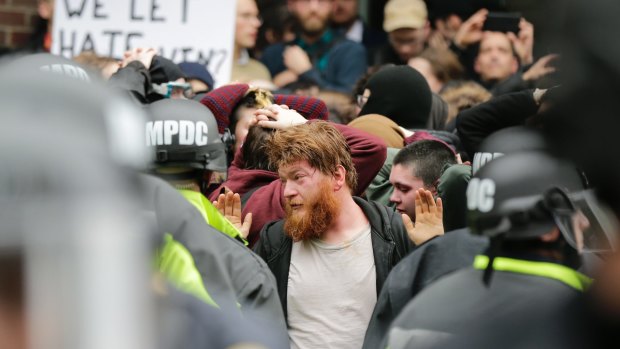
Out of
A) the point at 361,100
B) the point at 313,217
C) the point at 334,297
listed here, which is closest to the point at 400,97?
the point at 361,100

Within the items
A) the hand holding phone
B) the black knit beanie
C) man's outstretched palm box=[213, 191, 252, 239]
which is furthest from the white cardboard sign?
man's outstretched palm box=[213, 191, 252, 239]

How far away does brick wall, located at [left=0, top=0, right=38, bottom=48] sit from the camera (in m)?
9.02

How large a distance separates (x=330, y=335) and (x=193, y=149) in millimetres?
952

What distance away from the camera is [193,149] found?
4.73 metres

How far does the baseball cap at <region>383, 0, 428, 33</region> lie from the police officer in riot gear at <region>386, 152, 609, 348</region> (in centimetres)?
715

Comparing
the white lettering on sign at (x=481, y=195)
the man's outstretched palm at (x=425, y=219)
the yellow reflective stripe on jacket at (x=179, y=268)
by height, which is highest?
the white lettering on sign at (x=481, y=195)

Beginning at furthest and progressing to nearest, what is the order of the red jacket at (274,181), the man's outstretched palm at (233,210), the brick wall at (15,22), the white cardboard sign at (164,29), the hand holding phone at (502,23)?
the brick wall at (15,22) → the hand holding phone at (502,23) → the white cardboard sign at (164,29) → the red jacket at (274,181) → the man's outstretched palm at (233,210)

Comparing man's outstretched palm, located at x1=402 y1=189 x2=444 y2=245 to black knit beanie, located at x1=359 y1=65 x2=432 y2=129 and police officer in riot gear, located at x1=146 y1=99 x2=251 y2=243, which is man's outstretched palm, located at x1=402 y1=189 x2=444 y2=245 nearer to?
police officer in riot gear, located at x1=146 y1=99 x2=251 y2=243

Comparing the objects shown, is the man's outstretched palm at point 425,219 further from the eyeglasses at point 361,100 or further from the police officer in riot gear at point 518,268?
the police officer in riot gear at point 518,268

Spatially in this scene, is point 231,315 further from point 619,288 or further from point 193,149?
point 193,149

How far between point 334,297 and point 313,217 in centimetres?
34

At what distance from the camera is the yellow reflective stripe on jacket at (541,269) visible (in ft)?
6.19

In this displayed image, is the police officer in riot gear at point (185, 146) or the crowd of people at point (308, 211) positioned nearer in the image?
the crowd of people at point (308, 211)

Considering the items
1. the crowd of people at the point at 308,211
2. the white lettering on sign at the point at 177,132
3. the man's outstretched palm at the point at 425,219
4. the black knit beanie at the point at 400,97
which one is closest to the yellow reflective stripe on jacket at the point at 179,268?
the crowd of people at the point at 308,211
